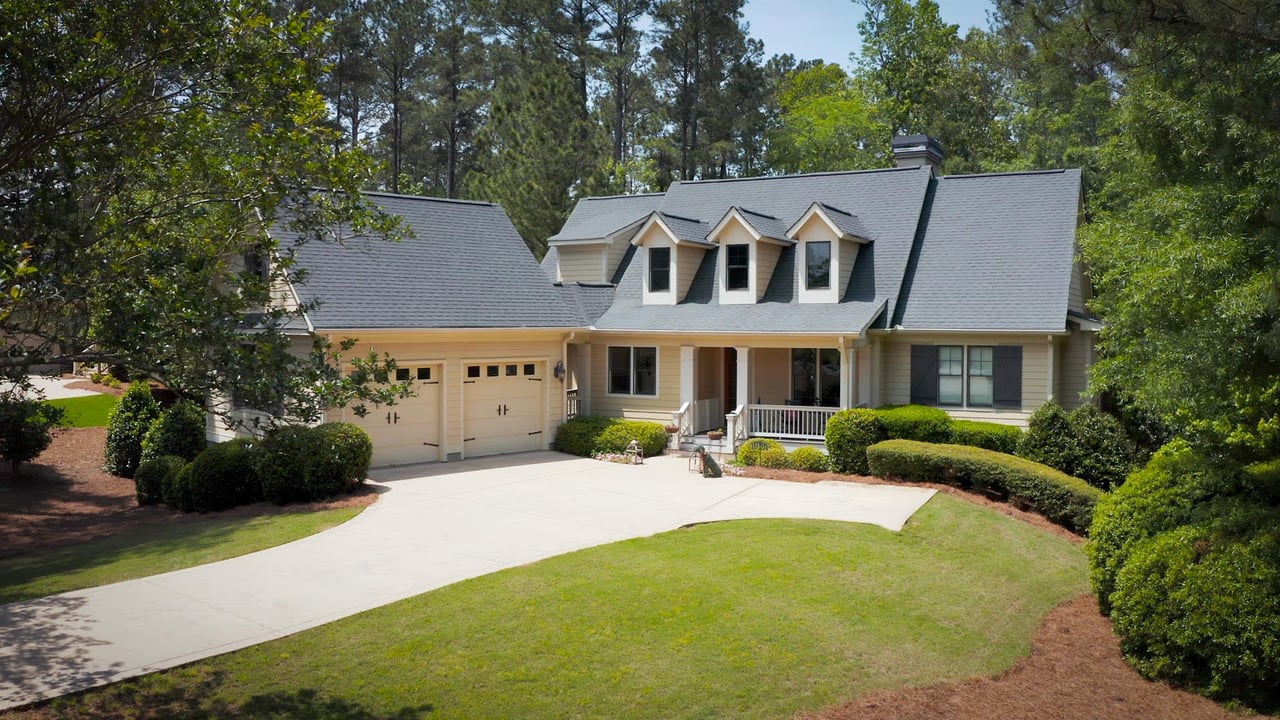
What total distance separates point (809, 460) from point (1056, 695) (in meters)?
10.8

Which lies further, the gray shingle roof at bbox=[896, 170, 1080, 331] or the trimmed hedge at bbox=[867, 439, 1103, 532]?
the gray shingle roof at bbox=[896, 170, 1080, 331]

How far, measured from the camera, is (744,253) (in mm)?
23172

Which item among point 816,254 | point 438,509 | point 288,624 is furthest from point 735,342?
point 288,624

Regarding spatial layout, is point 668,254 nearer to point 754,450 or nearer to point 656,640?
point 754,450

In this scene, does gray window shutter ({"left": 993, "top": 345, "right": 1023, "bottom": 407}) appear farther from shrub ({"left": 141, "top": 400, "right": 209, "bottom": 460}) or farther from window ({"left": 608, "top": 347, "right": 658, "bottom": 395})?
shrub ({"left": 141, "top": 400, "right": 209, "bottom": 460})

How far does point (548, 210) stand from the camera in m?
34.8

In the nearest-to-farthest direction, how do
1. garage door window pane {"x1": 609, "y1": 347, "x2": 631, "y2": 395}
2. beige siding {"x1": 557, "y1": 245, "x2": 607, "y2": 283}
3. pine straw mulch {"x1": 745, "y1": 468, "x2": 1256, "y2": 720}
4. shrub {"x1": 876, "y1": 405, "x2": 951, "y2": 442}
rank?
pine straw mulch {"x1": 745, "y1": 468, "x2": 1256, "y2": 720} → shrub {"x1": 876, "y1": 405, "x2": 951, "y2": 442} → garage door window pane {"x1": 609, "y1": 347, "x2": 631, "y2": 395} → beige siding {"x1": 557, "y1": 245, "x2": 607, "y2": 283}

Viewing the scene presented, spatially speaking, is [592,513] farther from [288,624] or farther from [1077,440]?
[1077,440]

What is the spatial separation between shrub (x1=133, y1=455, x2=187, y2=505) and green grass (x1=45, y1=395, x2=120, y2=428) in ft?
40.5

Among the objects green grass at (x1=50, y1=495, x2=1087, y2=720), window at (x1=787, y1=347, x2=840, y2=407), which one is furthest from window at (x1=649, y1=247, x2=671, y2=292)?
green grass at (x1=50, y1=495, x2=1087, y2=720)

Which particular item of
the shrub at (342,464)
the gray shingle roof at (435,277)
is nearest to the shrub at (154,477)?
the shrub at (342,464)

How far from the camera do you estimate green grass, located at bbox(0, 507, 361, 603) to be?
11445 mm

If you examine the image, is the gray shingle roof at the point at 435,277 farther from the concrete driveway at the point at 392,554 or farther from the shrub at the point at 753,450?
the shrub at the point at 753,450

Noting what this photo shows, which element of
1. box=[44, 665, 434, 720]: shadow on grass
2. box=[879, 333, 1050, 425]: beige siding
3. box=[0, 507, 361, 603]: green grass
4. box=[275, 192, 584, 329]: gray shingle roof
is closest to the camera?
box=[44, 665, 434, 720]: shadow on grass
